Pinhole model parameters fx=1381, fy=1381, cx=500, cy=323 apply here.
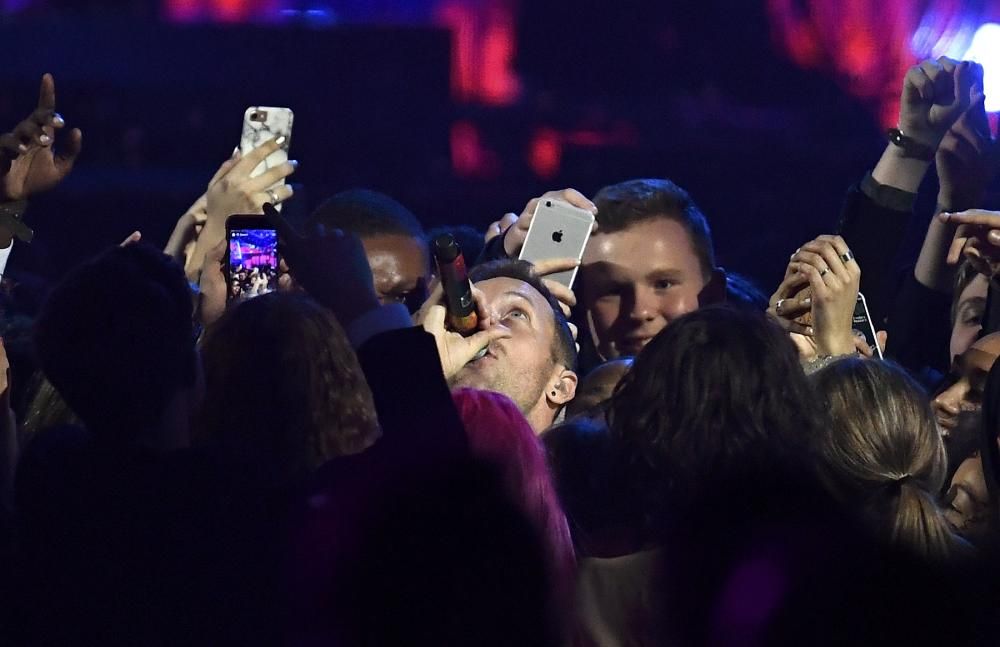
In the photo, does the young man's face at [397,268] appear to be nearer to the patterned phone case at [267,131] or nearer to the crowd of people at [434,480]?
the patterned phone case at [267,131]

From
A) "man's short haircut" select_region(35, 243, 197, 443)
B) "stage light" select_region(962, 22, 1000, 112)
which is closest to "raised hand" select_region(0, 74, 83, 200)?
"man's short haircut" select_region(35, 243, 197, 443)

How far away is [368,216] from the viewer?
3.52 meters

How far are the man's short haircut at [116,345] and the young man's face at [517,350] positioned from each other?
1.14m

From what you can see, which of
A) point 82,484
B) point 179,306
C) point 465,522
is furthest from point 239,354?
point 465,522

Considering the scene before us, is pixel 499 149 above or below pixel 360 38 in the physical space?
below

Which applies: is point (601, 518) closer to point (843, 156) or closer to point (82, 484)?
point (82, 484)

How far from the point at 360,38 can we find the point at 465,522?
7.28 meters

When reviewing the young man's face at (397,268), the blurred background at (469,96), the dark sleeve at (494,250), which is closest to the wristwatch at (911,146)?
→ the dark sleeve at (494,250)

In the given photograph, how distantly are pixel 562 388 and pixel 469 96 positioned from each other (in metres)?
5.88

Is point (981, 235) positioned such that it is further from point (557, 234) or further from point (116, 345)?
point (116, 345)

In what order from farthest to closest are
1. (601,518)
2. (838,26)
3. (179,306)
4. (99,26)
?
(99,26) < (838,26) < (601,518) < (179,306)

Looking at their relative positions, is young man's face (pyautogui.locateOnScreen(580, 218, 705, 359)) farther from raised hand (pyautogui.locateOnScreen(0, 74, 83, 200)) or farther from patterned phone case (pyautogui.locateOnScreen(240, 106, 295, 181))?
raised hand (pyautogui.locateOnScreen(0, 74, 83, 200))

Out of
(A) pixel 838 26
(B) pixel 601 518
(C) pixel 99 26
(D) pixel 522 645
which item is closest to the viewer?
(D) pixel 522 645

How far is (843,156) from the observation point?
7.90 meters
